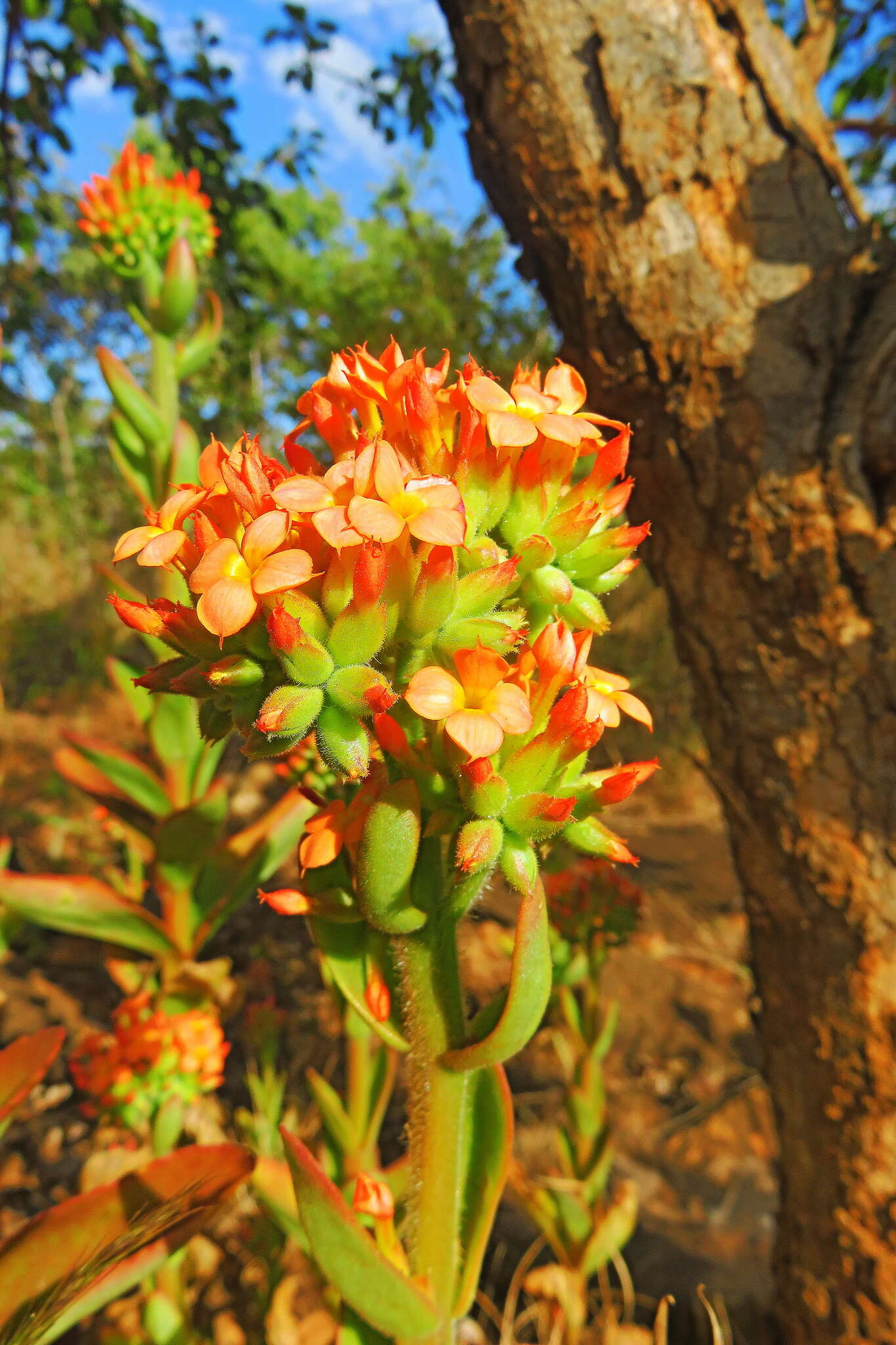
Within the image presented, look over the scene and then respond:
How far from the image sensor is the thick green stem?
36.2 inches

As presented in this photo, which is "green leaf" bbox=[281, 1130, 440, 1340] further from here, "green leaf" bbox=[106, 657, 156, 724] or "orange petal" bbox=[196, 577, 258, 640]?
"green leaf" bbox=[106, 657, 156, 724]

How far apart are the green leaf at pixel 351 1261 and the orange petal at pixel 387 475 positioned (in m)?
0.65

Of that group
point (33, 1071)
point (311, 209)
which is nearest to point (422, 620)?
point (33, 1071)

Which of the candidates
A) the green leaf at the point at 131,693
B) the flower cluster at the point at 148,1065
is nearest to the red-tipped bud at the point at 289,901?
the flower cluster at the point at 148,1065

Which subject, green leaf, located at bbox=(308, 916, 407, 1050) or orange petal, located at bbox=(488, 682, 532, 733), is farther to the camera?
green leaf, located at bbox=(308, 916, 407, 1050)

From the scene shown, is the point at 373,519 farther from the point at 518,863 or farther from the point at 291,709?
the point at 518,863

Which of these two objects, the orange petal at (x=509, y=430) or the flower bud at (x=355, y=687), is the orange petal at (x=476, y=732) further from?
the orange petal at (x=509, y=430)

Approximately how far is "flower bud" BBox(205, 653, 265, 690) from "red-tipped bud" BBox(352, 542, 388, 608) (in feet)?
0.42

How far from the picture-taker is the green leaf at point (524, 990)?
0.80 m

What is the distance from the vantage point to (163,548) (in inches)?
31.0

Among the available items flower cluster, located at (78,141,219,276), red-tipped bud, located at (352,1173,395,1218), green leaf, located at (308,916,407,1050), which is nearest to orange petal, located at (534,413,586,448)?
green leaf, located at (308,916,407,1050)

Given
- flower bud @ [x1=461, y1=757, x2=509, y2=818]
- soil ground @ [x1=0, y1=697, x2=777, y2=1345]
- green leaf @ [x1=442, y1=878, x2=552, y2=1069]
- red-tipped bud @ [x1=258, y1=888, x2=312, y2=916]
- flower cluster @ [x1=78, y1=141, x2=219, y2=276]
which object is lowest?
soil ground @ [x1=0, y1=697, x2=777, y2=1345]

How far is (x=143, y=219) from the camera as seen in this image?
2176 millimetres

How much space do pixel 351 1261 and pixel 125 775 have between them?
51.6 inches
